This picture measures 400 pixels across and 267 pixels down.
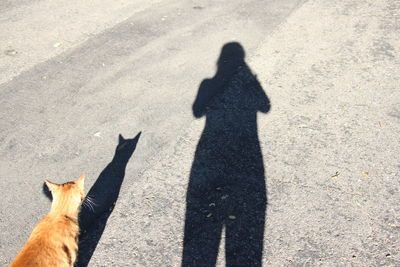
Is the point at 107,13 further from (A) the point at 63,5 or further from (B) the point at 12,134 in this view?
(B) the point at 12,134

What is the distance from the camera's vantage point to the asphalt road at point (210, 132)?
361 centimetres

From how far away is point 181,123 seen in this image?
5008 mm

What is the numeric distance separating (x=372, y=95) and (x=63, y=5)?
22.4ft

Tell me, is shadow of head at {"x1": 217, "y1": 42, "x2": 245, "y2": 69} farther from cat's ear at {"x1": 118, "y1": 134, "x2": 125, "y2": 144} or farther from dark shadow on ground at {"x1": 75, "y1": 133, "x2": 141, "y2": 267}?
dark shadow on ground at {"x1": 75, "y1": 133, "x2": 141, "y2": 267}

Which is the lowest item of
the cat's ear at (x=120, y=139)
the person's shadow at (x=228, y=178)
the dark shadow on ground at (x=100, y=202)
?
the person's shadow at (x=228, y=178)

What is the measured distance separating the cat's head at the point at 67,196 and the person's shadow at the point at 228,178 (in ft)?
3.62

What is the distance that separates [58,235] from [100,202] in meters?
0.77

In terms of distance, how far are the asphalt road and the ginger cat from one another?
27 centimetres

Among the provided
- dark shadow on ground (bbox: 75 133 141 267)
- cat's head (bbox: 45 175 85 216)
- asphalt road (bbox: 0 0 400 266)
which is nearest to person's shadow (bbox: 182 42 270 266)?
asphalt road (bbox: 0 0 400 266)

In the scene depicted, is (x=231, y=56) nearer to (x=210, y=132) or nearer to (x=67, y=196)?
(x=210, y=132)

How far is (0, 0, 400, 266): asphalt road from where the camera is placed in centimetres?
361

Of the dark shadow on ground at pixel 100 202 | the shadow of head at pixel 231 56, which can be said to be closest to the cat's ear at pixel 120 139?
the dark shadow on ground at pixel 100 202

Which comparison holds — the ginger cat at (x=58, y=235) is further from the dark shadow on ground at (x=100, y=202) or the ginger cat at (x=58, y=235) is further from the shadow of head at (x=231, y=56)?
the shadow of head at (x=231, y=56)

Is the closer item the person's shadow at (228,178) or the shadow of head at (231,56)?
the person's shadow at (228,178)
